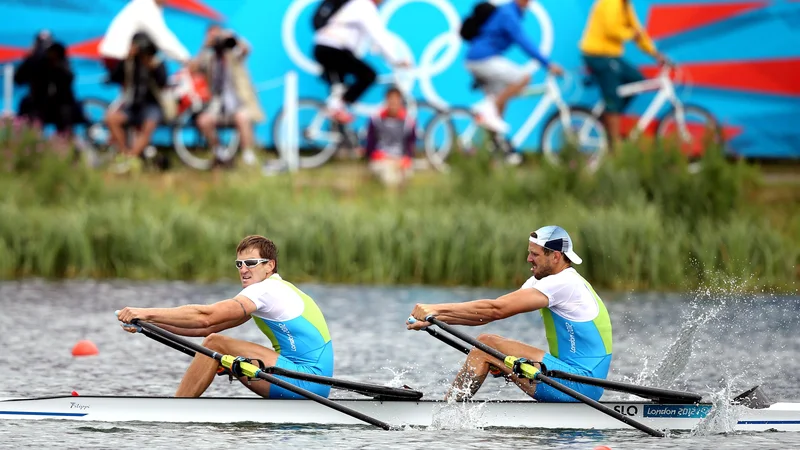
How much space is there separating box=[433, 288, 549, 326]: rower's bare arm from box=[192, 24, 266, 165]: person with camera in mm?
13023

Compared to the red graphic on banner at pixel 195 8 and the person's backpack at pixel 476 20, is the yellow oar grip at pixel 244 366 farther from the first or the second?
the red graphic on banner at pixel 195 8

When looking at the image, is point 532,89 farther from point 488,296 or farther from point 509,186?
point 488,296

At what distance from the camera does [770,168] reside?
1068 inches

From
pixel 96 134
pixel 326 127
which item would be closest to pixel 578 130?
pixel 326 127

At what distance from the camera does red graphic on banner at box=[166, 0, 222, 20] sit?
26922mm

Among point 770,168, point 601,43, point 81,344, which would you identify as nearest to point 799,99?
point 770,168

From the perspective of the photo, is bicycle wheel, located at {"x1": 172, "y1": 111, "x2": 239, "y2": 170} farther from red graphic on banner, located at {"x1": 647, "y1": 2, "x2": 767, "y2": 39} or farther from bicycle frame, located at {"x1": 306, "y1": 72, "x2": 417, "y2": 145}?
red graphic on banner, located at {"x1": 647, "y1": 2, "x2": 767, "y2": 39}

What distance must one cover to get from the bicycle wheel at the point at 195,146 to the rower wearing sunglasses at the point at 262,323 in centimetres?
1298

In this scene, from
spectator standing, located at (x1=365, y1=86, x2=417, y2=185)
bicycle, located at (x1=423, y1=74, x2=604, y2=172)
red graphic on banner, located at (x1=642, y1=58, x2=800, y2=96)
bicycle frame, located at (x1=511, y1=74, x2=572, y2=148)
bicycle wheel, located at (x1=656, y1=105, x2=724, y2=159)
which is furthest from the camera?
red graphic on banner, located at (x1=642, y1=58, x2=800, y2=96)

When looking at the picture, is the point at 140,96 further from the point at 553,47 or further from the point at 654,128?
the point at 654,128

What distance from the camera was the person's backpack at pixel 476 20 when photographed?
24.8 metres

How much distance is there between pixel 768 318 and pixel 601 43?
7159 millimetres

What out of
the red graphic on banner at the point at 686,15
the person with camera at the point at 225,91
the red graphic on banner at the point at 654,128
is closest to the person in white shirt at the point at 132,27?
the person with camera at the point at 225,91

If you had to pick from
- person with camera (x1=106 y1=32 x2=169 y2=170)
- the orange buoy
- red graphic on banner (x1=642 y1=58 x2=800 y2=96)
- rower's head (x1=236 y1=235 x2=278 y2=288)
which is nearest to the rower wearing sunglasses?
rower's head (x1=236 y1=235 x2=278 y2=288)
